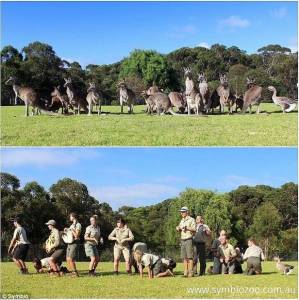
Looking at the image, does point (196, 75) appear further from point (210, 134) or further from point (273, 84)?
point (210, 134)

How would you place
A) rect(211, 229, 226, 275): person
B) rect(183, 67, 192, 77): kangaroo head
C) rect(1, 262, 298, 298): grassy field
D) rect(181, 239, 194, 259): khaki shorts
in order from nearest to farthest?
1. rect(1, 262, 298, 298): grassy field
2. rect(181, 239, 194, 259): khaki shorts
3. rect(211, 229, 226, 275): person
4. rect(183, 67, 192, 77): kangaroo head

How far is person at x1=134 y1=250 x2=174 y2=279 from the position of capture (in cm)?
1391

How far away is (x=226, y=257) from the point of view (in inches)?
589

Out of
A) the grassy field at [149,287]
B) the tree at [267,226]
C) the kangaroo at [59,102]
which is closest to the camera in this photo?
the grassy field at [149,287]

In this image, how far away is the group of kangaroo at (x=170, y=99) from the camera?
19.9 m

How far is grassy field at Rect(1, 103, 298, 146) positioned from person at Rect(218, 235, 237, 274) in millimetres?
2566

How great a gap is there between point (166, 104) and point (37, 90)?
4.49 metres

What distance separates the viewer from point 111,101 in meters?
21.1

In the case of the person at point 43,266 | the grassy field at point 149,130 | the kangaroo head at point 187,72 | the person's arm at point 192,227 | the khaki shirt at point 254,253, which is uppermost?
the kangaroo head at point 187,72

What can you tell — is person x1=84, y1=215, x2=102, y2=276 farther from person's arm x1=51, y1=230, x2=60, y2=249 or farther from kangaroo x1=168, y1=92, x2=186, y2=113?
kangaroo x1=168, y1=92, x2=186, y2=113

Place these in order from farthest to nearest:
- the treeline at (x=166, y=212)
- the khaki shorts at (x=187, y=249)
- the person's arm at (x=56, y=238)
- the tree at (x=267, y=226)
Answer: the tree at (x=267, y=226), the treeline at (x=166, y=212), the person's arm at (x=56, y=238), the khaki shorts at (x=187, y=249)

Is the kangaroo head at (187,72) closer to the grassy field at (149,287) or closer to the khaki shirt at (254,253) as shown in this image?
Result: the khaki shirt at (254,253)

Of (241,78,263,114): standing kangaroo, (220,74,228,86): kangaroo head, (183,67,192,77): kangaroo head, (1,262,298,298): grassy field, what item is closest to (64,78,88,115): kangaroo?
(183,67,192,77): kangaroo head

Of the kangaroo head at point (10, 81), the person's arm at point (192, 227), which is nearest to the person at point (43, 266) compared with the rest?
the person's arm at point (192, 227)
